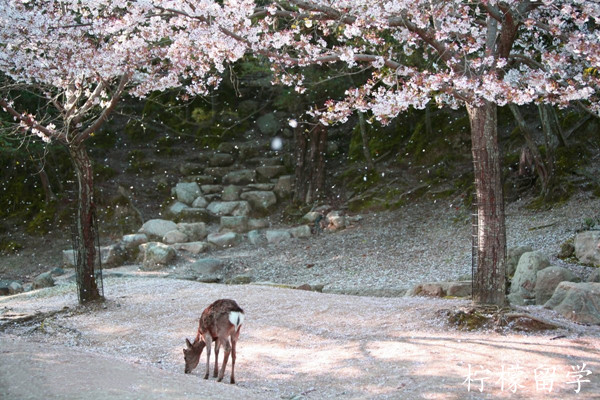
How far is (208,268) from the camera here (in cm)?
1173

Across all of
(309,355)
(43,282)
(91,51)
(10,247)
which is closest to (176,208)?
(10,247)

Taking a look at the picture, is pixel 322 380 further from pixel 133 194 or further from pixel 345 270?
pixel 133 194

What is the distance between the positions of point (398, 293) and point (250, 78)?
8392mm

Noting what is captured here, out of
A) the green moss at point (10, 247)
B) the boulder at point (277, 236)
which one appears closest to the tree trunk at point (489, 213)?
the boulder at point (277, 236)

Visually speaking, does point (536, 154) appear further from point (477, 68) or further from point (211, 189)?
point (211, 189)

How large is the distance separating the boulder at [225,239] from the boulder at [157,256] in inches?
48.7

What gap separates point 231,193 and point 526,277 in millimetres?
9211

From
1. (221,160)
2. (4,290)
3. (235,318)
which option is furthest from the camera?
(221,160)

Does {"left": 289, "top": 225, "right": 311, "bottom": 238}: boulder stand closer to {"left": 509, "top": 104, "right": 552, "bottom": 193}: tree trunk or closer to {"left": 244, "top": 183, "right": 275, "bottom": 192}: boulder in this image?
{"left": 244, "top": 183, "right": 275, "bottom": 192}: boulder

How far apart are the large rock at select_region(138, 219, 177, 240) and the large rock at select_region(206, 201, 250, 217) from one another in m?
1.38

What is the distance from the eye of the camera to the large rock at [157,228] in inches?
557

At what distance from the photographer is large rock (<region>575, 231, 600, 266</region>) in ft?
28.6

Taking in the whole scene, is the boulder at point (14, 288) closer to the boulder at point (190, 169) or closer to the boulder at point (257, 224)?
the boulder at point (257, 224)

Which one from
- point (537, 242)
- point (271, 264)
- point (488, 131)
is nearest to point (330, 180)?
point (271, 264)
